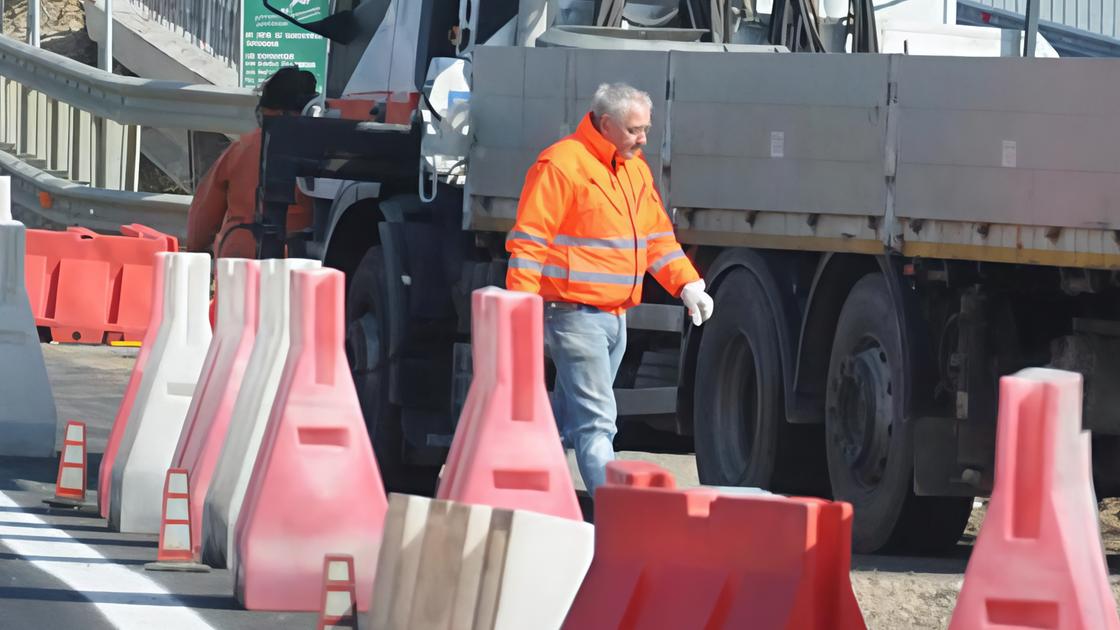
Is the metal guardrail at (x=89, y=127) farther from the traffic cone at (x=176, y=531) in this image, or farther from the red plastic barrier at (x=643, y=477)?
the red plastic barrier at (x=643, y=477)

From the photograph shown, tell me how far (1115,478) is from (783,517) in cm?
445

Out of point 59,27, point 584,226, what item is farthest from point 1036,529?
point 59,27

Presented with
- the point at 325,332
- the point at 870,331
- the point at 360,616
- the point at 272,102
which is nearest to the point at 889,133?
the point at 870,331

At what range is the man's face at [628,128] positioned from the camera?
892 centimetres

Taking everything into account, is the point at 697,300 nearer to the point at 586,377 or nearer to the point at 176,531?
the point at 586,377

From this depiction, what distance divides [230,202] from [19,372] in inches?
146

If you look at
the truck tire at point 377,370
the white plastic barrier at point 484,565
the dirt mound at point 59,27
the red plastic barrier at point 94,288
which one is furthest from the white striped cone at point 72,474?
the dirt mound at point 59,27

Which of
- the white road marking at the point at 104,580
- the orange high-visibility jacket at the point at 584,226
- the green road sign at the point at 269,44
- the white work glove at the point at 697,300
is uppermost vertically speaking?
the green road sign at the point at 269,44

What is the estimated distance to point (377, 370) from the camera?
481 inches

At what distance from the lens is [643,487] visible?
537 centimetres

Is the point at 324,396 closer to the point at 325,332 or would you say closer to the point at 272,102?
the point at 325,332

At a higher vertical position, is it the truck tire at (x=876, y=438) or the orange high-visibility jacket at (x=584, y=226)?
the orange high-visibility jacket at (x=584, y=226)

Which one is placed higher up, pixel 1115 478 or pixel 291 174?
pixel 291 174

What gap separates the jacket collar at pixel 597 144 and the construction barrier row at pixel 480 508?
1.28 m
